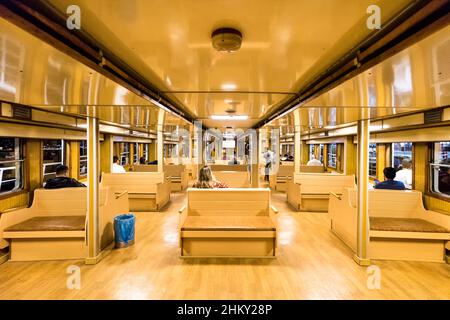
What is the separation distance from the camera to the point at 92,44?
6.20ft

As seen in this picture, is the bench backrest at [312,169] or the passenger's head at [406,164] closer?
the passenger's head at [406,164]

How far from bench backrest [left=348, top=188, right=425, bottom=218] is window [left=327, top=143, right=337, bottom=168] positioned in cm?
572

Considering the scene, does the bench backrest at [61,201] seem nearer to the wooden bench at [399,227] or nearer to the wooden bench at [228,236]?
the wooden bench at [228,236]

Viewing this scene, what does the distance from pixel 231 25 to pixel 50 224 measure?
402cm

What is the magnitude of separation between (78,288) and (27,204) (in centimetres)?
296

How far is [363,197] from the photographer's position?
356 centimetres

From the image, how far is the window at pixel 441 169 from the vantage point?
422 centimetres

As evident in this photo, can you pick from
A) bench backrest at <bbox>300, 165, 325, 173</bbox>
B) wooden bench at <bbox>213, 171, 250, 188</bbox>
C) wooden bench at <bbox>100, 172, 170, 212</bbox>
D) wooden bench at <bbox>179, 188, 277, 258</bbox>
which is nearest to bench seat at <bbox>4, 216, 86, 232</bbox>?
wooden bench at <bbox>179, 188, 277, 258</bbox>

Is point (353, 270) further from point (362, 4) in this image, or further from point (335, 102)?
point (362, 4)

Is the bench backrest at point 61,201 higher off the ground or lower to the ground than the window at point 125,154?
lower

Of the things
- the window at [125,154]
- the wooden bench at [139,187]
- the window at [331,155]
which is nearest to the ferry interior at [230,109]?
the wooden bench at [139,187]

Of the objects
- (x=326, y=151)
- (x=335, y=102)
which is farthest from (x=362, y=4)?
(x=326, y=151)

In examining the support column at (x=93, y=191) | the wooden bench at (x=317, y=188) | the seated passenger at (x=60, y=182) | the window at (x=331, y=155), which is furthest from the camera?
the window at (x=331, y=155)

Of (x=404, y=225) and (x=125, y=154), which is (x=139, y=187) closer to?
(x=125, y=154)
